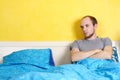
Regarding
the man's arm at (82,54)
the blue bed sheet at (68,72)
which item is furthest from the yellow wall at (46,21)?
the blue bed sheet at (68,72)

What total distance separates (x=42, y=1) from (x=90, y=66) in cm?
99

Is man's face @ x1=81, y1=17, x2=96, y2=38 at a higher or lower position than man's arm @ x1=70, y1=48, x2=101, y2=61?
higher

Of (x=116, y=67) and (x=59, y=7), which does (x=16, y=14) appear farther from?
(x=116, y=67)

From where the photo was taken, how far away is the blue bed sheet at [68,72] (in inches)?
52.5

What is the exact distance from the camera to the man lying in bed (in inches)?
84.4

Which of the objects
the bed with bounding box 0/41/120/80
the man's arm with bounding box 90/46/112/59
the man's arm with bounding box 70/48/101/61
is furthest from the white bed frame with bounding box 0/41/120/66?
the man's arm with bounding box 90/46/112/59

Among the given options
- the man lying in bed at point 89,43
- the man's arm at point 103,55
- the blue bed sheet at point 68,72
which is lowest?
the blue bed sheet at point 68,72

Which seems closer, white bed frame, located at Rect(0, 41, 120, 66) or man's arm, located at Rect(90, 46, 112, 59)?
man's arm, located at Rect(90, 46, 112, 59)

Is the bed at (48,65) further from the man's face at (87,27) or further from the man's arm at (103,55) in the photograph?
the man's face at (87,27)

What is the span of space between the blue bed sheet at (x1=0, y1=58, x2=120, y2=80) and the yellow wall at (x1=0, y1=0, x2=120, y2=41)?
574 millimetres

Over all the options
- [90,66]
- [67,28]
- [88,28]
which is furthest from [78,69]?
[67,28]

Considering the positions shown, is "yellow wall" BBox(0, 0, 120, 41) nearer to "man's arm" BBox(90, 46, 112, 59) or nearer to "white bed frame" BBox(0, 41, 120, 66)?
"white bed frame" BBox(0, 41, 120, 66)

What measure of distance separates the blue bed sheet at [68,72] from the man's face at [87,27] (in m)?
0.39

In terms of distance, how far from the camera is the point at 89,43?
2279 mm
